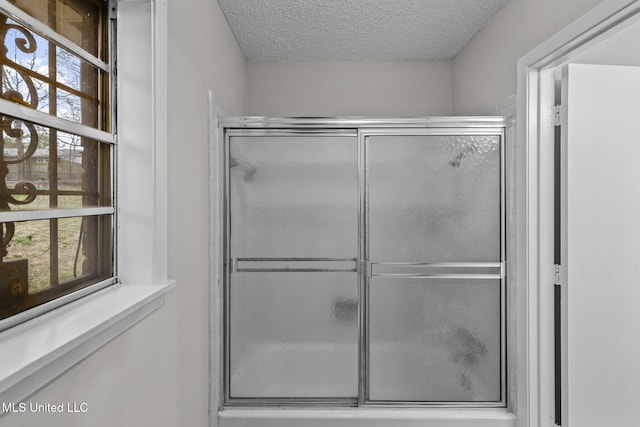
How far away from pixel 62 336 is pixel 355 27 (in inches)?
89.7

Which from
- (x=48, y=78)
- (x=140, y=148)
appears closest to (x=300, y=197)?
(x=140, y=148)

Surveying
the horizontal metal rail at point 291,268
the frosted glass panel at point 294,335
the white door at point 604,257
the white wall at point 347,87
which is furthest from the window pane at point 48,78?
the white wall at point 347,87

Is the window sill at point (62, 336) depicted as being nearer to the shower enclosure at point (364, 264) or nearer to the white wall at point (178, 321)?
the white wall at point (178, 321)

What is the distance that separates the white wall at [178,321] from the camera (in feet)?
2.84

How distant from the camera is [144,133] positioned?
1130 mm

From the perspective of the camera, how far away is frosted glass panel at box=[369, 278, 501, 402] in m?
2.02

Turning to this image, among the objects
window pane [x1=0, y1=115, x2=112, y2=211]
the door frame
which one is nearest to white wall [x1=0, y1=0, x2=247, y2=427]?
window pane [x1=0, y1=115, x2=112, y2=211]

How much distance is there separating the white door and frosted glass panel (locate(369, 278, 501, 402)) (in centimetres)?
43

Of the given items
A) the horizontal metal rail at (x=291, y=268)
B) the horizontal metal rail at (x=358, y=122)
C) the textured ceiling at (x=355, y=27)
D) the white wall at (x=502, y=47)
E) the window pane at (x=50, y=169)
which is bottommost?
the horizontal metal rail at (x=291, y=268)

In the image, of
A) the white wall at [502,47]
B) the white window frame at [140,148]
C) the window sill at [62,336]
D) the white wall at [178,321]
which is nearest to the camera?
the window sill at [62,336]

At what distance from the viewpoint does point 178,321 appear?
141 cm

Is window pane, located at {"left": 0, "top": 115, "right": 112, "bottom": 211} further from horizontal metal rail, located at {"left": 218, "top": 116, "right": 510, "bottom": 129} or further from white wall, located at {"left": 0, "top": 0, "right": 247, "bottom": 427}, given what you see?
horizontal metal rail, located at {"left": 218, "top": 116, "right": 510, "bottom": 129}

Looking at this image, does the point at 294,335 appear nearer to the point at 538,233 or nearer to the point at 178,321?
the point at 178,321

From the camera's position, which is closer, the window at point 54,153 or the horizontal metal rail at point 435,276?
the window at point 54,153
